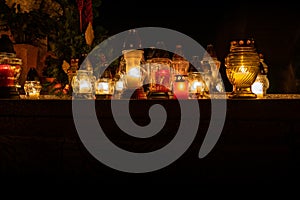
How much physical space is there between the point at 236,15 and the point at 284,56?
2.45ft

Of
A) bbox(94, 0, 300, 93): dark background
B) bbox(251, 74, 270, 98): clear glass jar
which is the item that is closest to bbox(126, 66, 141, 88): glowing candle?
bbox(251, 74, 270, 98): clear glass jar

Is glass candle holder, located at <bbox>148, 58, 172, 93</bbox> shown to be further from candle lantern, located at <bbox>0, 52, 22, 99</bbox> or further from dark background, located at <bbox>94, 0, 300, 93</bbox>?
dark background, located at <bbox>94, 0, 300, 93</bbox>

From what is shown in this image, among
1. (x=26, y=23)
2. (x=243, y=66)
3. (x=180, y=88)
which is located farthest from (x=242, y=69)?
(x=26, y=23)

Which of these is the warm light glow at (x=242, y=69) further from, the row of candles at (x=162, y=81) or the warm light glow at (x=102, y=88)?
the warm light glow at (x=102, y=88)

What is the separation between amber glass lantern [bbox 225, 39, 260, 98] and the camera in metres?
1.59

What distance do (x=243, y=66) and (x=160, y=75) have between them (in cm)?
36

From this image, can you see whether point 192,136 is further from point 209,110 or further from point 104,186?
point 104,186

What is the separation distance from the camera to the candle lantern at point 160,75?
170 centimetres

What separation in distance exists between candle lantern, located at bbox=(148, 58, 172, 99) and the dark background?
211 centimetres

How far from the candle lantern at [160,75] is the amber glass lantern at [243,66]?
28 cm

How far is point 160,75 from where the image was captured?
1.72 metres

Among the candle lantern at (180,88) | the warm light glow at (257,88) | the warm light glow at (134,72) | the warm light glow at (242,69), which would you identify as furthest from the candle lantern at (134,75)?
the warm light glow at (257,88)

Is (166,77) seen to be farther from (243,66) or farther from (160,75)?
(243,66)

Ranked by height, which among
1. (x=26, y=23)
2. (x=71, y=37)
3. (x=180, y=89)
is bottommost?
(x=180, y=89)
